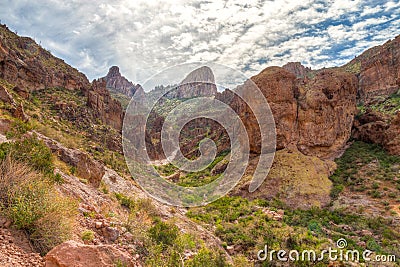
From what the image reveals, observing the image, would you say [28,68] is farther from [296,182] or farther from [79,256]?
[79,256]

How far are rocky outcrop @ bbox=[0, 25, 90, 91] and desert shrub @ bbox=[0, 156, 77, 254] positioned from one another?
1238 inches

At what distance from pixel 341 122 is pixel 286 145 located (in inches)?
297

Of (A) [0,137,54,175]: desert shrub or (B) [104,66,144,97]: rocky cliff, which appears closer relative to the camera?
(A) [0,137,54,175]: desert shrub

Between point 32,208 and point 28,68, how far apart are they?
3902cm

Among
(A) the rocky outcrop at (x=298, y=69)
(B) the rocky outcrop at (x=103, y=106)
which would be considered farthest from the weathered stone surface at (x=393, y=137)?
(A) the rocky outcrop at (x=298, y=69)

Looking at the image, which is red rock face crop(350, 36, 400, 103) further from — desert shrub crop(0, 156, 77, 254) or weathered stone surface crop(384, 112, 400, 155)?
desert shrub crop(0, 156, 77, 254)

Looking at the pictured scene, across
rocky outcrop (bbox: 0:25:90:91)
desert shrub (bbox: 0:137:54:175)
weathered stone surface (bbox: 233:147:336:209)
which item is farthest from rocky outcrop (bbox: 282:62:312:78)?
desert shrub (bbox: 0:137:54:175)

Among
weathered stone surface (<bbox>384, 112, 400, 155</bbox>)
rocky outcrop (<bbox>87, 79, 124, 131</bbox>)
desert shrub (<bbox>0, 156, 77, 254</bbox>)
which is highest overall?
rocky outcrop (<bbox>87, 79, 124, 131</bbox>)

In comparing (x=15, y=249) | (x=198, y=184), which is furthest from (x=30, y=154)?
(x=198, y=184)

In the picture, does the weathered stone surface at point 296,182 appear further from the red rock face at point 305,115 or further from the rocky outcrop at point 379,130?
the rocky outcrop at point 379,130

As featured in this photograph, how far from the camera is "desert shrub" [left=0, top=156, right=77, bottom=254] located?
4.19 metres

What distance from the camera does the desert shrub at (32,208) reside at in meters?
4.19

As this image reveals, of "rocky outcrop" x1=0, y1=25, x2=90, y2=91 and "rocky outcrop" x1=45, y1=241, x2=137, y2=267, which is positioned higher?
"rocky outcrop" x1=0, y1=25, x2=90, y2=91

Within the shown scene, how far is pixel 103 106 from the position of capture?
50.3 m
